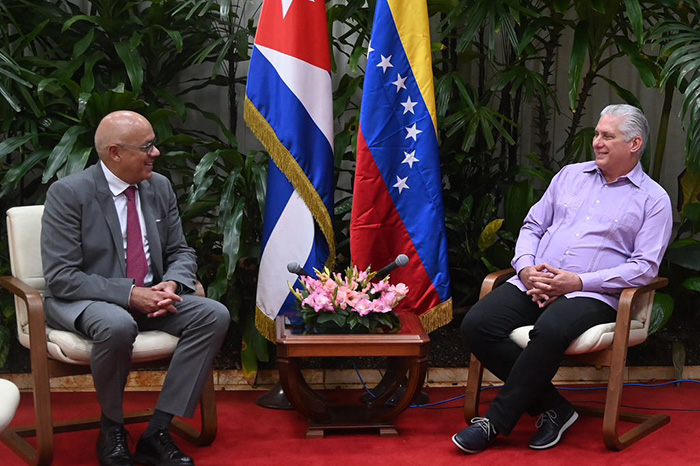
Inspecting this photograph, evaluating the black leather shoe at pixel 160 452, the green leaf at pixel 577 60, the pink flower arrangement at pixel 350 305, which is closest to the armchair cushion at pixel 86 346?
the black leather shoe at pixel 160 452

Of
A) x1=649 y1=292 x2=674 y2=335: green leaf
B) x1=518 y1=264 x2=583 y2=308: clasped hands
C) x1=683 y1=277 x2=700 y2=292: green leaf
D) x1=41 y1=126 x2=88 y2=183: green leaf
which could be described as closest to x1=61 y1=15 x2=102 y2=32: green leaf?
x1=41 y1=126 x2=88 y2=183: green leaf

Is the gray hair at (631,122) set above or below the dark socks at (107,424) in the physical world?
above

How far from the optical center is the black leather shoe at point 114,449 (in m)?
2.80

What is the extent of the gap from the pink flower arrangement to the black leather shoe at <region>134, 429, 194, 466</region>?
0.62 m

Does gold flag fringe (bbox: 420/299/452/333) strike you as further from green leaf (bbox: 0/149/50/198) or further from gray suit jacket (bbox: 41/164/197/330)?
→ green leaf (bbox: 0/149/50/198)

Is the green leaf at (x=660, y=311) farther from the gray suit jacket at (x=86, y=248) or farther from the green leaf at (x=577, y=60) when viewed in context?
the gray suit jacket at (x=86, y=248)

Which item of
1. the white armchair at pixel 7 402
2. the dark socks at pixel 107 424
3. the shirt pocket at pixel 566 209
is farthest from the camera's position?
the shirt pocket at pixel 566 209

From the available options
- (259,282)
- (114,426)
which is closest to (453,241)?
(259,282)

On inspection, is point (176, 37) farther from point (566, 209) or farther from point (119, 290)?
point (566, 209)

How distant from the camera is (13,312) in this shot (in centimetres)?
371

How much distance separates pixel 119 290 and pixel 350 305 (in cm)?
78

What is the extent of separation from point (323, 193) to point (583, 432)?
1346 mm

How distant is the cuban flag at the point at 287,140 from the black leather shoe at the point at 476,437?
3.07 ft

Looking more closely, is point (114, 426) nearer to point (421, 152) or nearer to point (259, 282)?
point (259, 282)
